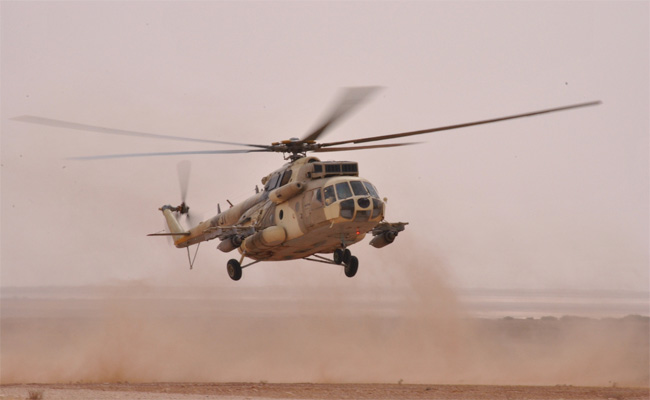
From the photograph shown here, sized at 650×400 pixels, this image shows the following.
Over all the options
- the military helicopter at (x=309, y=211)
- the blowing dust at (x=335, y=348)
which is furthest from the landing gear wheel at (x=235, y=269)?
the blowing dust at (x=335, y=348)

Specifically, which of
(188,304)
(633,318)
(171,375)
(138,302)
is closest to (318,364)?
(171,375)

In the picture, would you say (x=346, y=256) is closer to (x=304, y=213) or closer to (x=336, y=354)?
(x=304, y=213)

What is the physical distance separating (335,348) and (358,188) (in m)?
28.5

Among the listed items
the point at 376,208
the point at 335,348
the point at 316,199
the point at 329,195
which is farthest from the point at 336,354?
the point at 376,208

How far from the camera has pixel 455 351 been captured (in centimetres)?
5372

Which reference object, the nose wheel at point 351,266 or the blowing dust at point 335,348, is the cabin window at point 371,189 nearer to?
the nose wheel at point 351,266

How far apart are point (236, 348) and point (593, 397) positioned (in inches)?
1145

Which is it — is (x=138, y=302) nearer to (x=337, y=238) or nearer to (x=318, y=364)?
(x=318, y=364)

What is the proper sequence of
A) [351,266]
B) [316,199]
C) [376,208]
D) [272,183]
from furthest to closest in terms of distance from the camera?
[272,183], [351,266], [316,199], [376,208]

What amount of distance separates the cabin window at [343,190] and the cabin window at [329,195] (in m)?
0.17

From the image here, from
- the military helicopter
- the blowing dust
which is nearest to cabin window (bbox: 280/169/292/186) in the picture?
the military helicopter

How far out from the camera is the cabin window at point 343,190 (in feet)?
86.2

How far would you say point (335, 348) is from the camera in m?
53.4

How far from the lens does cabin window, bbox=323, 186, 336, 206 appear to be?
26328mm
